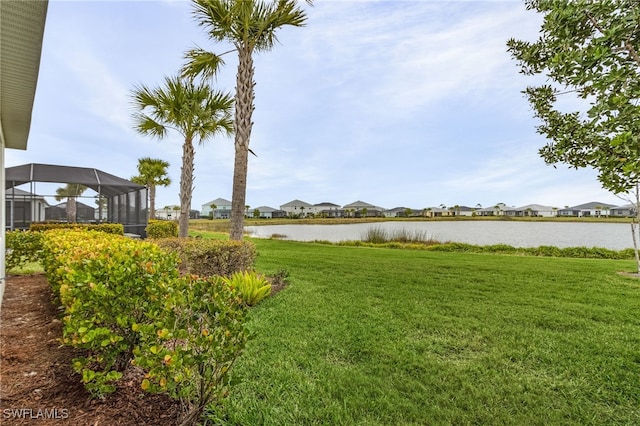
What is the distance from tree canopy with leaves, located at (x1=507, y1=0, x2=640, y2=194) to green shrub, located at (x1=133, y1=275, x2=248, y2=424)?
95.4 inches

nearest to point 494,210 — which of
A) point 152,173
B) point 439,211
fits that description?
point 439,211

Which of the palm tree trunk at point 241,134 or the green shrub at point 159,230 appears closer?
the palm tree trunk at point 241,134

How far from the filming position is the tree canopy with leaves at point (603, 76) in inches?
70.3

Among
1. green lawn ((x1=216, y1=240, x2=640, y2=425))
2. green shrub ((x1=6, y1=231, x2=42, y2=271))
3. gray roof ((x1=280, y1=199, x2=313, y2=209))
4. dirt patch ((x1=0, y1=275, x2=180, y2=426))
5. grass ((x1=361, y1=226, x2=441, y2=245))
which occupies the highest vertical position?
gray roof ((x1=280, y1=199, x2=313, y2=209))

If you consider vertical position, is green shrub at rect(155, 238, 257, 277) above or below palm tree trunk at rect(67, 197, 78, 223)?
below

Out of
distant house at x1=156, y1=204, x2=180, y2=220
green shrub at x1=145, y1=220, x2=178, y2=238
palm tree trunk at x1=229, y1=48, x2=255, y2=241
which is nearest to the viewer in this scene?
palm tree trunk at x1=229, y1=48, x2=255, y2=241

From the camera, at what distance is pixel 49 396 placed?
2.07 metres

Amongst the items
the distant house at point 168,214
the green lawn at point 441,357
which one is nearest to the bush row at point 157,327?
the green lawn at point 441,357

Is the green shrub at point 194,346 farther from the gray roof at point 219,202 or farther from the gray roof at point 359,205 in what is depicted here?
the gray roof at point 219,202

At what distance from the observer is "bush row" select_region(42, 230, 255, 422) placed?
1.68 meters

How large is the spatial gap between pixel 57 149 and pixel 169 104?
30.8 feet

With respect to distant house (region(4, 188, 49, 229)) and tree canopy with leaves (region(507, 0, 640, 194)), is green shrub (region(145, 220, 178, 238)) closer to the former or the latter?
distant house (region(4, 188, 49, 229))

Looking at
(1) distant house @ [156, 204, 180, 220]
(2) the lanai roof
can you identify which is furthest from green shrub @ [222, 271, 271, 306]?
(1) distant house @ [156, 204, 180, 220]

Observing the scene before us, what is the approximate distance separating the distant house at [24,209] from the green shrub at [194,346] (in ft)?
54.1
